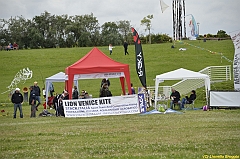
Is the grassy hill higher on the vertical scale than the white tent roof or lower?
higher

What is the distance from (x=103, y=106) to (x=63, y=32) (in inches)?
2794

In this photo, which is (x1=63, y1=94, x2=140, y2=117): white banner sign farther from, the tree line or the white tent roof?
the tree line

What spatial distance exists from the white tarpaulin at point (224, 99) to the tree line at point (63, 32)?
58541 millimetres

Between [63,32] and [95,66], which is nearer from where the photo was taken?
[95,66]

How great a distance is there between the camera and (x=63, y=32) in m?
90.6

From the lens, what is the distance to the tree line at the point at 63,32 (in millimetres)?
85625

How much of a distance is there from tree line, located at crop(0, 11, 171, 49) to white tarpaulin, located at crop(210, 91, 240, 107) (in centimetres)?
5854

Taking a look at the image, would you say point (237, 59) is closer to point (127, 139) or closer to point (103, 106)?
point (103, 106)

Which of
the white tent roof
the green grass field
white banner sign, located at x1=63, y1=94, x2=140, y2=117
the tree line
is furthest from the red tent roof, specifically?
the tree line

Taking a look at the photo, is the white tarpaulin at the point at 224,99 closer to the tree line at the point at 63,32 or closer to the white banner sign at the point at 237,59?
the white banner sign at the point at 237,59

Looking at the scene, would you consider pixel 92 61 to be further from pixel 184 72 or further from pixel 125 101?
pixel 184 72

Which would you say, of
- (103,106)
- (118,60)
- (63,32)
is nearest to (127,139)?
(103,106)

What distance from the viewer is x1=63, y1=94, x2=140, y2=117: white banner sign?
21234 millimetres

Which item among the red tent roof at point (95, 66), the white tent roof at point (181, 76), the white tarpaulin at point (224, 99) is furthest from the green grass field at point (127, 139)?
the white tarpaulin at point (224, 99)
